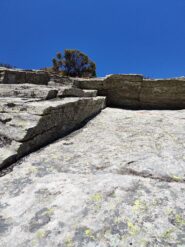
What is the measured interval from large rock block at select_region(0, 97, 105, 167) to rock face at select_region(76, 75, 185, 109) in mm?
2504

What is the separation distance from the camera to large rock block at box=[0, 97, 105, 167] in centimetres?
281

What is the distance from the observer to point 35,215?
1.81 metres

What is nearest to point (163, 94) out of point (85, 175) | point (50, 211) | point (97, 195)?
point (85, 175)

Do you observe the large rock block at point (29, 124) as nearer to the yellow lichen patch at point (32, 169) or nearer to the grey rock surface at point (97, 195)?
the grey rock surface at point (97, 195)

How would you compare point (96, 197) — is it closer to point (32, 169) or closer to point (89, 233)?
point (89, 233)

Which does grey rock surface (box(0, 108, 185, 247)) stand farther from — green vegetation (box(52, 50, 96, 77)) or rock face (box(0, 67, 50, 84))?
green vegetation (box(52, 50, 96, 77))

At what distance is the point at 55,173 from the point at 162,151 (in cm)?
145

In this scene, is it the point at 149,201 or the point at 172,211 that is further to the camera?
the point at 149,201

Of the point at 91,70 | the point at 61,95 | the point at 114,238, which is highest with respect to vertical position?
the point at 91,70

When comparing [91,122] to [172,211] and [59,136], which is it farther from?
[172,211]

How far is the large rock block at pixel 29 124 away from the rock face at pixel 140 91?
250 centimetres

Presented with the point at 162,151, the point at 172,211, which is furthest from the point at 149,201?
the point at 162,151

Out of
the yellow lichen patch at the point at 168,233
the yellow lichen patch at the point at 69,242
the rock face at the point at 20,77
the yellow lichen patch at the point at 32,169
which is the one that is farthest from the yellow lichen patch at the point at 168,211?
the rock face at the point at 20,77

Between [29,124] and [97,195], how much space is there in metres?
1.51
